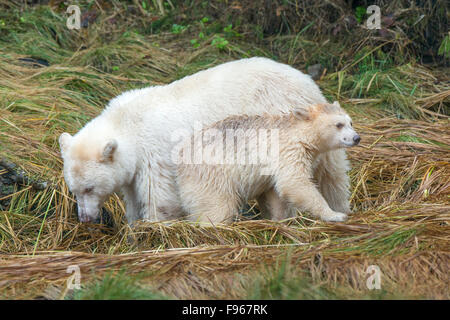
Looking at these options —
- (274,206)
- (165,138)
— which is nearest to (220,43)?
(165,138)

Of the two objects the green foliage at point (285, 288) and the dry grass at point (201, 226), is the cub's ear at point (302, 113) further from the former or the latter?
the green foliage at point (285, 288)

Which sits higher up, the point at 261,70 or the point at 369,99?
the point at 261,70

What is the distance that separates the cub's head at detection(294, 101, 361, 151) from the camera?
4.92m

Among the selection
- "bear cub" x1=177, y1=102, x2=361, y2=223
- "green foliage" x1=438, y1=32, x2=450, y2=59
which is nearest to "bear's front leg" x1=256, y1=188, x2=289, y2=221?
"bear cub" x1=177, y1=102, x2=361, y2=223

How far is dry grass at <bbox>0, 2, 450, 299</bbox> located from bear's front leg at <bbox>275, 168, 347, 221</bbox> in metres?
0.14

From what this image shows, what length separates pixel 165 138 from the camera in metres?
5.28

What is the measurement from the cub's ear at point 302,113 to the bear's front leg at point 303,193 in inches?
15.9

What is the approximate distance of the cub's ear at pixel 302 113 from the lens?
501 centimetres

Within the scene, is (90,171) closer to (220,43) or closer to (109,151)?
(109,151)

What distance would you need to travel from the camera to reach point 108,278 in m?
3.56

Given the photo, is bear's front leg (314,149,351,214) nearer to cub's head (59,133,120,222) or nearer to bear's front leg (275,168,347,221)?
bear's front leg (275,168,347,221)
